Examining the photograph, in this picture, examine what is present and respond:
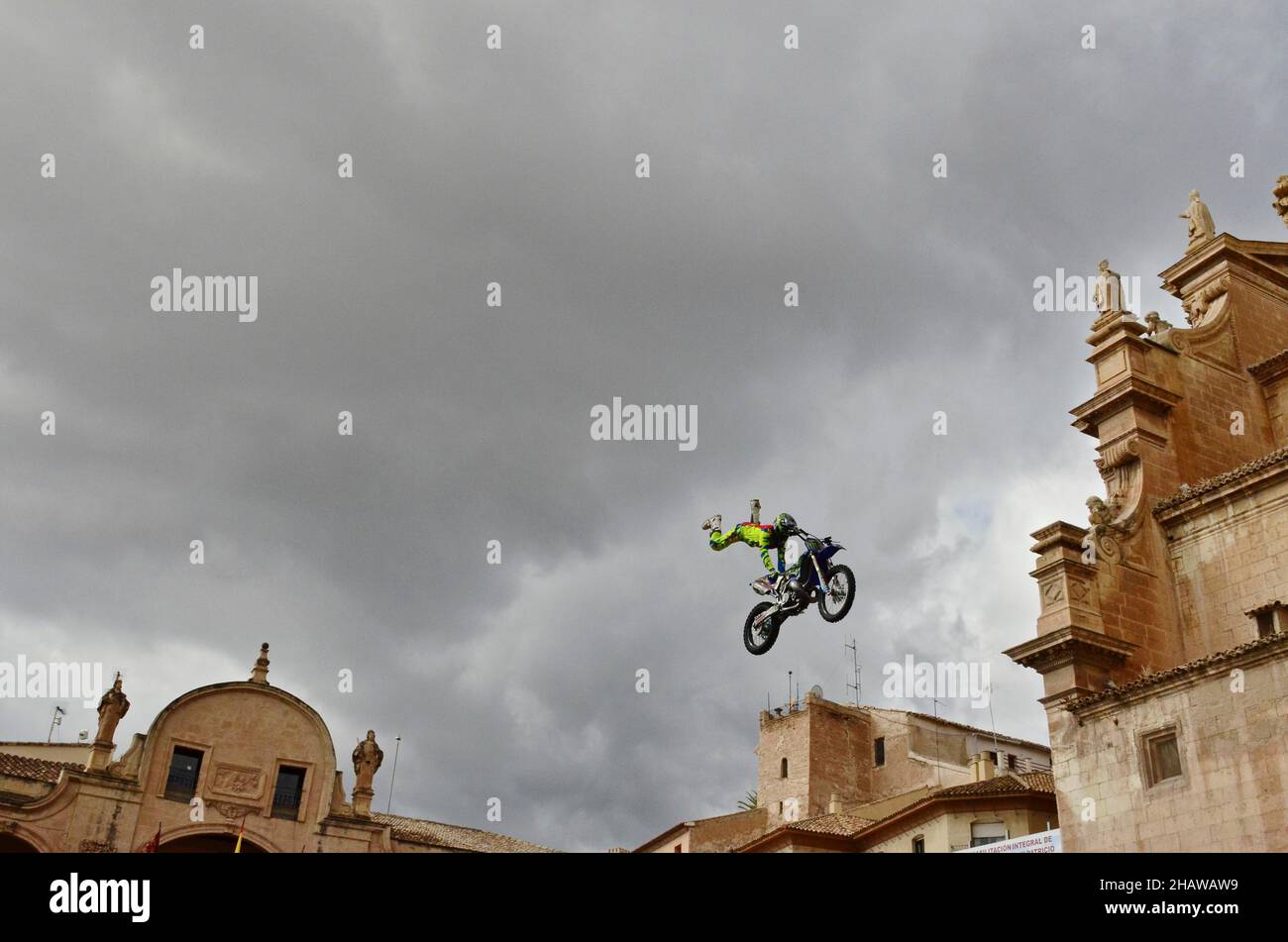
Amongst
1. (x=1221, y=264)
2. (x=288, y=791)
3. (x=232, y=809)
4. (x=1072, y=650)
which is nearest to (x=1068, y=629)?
(x=1072, y=650)

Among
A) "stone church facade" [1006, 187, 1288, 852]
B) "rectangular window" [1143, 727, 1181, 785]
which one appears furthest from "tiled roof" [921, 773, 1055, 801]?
"rectangular window" [1143, 727, 1181, 785]

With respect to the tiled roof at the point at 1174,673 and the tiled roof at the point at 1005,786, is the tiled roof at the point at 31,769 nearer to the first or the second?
the tiled roof at the point at 1005,786

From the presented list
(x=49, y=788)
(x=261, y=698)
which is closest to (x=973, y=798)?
(x=261, y=698)

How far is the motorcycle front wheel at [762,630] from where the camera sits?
20453 millimetres

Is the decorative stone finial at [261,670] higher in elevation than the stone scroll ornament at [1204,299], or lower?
lower

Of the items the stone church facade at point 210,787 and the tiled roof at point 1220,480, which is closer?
the tiled roof at point 1220,480

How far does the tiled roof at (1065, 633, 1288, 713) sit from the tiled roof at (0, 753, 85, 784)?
2754 centimetres

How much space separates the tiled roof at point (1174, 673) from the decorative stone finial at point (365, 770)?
2420cm

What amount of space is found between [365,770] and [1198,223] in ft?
96.7

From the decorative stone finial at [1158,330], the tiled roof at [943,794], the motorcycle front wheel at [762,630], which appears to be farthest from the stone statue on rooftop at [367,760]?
the decorative stone finial at [1158,330]
